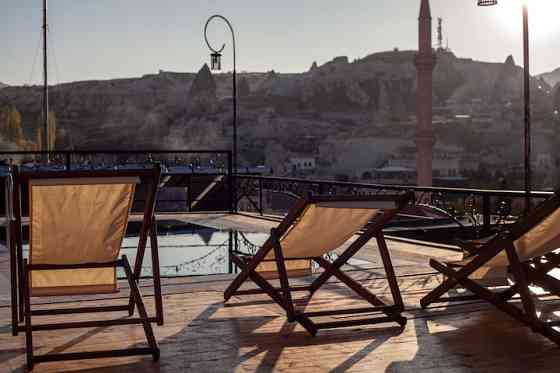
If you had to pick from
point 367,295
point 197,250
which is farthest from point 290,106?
point 367,295

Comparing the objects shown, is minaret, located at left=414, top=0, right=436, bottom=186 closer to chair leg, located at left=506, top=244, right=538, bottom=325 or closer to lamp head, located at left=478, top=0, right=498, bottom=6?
lamp head, located at left=478, top=0, right=498, bottom=6

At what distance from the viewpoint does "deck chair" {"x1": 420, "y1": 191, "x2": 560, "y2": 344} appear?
3.21 m

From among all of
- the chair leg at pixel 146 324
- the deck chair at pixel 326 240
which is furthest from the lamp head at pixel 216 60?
the chair leg at pixel 146 324

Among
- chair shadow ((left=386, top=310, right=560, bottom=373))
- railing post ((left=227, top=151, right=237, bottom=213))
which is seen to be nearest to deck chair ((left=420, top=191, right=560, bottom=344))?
chair shadow ((left=386, top=310, right=560, bottom=373))

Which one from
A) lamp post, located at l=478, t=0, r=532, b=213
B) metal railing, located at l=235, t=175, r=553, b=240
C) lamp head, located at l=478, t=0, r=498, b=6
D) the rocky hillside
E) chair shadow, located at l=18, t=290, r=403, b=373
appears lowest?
chair shadow, located at l=18, t=290, r=403, b=373

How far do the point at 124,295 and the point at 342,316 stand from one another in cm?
134

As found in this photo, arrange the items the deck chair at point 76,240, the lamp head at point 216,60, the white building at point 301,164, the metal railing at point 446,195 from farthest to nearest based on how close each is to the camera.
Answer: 1. the white building at point 301,164
2. the lamp head at point 216,60
3. the metal railing at point 446,195
4. the deck chair at point 76,240

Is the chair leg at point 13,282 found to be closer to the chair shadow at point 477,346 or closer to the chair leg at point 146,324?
the chair leg at point 146,324

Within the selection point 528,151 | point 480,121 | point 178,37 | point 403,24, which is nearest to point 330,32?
point 403,24

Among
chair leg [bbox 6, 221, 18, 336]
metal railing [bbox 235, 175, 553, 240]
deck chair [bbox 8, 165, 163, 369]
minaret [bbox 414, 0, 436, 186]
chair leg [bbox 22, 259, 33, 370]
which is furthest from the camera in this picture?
minaret [bbox 414, 0, 436, 186]

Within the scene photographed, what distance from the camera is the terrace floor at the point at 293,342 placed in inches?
117

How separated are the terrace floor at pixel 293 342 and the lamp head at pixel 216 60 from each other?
990cm

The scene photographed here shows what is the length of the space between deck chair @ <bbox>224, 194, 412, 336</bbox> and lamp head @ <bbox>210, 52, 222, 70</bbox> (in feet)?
33.5

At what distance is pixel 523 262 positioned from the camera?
378 centimetres
